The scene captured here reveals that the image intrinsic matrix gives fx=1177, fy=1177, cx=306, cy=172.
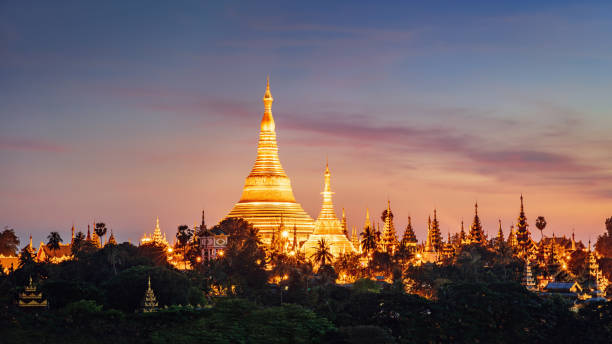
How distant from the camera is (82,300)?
89.6 meters

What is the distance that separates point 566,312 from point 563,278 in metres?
70.1

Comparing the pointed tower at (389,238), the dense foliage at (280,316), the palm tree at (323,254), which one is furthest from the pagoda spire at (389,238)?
the dense foliage at (280,316)

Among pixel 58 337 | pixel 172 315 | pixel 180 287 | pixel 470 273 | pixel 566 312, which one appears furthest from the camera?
pixel 470 273

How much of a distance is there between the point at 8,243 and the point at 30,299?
356 ft

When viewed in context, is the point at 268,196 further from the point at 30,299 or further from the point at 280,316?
the point at 30,299

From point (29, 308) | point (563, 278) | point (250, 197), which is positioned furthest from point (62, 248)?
point (29, 308)

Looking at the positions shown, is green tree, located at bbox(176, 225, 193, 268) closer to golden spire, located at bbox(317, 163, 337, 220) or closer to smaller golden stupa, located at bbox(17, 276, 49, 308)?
golden spire, located at bbox(317, 163, 337, 220)

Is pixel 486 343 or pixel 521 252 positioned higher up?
pixel 521 252

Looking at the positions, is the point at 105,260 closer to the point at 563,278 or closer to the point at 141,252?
the point at 141,252

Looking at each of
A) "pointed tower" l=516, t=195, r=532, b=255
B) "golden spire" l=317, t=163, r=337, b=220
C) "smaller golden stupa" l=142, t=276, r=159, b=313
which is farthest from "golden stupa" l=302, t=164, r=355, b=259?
"smaller golden stupa" l=142, t=276, r=159, b=313

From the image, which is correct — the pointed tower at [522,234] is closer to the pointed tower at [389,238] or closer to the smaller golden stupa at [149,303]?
the pointed tower at [389,238]

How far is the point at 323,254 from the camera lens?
157000 mm

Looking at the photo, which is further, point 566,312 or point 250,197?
point 250,197

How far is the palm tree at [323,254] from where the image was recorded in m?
157
